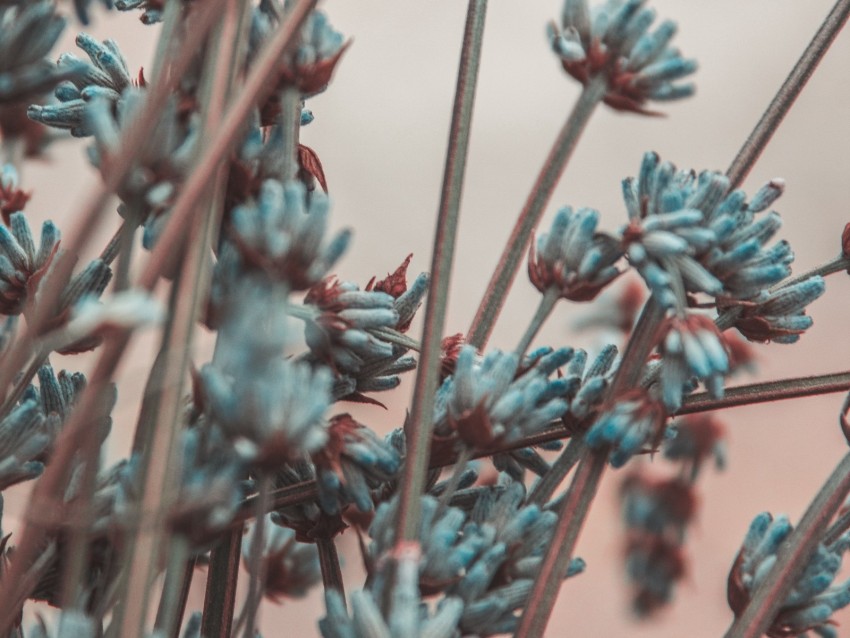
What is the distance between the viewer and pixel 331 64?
248 mm

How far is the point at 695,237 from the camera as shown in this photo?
0.78 feet

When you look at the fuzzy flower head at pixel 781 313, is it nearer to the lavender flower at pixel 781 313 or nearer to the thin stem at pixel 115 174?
the lavender flower at pixel 781 313

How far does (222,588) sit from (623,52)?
16 cm

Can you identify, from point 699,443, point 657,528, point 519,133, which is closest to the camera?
point 699,443

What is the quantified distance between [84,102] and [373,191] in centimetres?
123

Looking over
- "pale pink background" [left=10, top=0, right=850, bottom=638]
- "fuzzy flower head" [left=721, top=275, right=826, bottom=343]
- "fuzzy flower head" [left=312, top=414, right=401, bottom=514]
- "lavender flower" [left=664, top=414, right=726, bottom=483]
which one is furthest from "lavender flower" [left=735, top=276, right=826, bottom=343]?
"pale pink background" [left=10, top=0, right=850, bottom=638]

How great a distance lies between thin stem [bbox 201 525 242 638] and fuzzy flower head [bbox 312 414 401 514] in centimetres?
4

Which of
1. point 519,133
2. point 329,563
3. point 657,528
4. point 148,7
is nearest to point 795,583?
point 329,563

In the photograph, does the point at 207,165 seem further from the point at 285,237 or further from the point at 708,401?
the point at 708,401

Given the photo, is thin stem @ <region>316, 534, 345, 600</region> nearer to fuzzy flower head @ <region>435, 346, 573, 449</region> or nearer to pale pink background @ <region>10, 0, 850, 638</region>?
fuzzy flower head @ <region>435, 346, 573, 449</region>

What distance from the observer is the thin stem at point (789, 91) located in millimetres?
280

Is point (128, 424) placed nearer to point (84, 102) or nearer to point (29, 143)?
point (29, 143)

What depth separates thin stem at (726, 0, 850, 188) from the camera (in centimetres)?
28

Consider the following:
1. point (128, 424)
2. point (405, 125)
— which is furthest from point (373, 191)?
point (128, 424)
